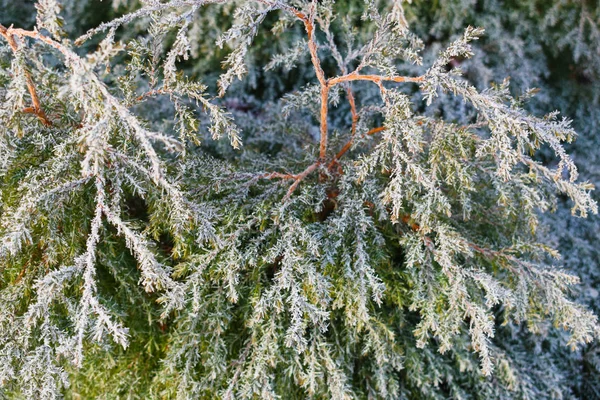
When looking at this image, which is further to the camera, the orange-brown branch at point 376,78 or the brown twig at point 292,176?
the brown twig at point 292,176

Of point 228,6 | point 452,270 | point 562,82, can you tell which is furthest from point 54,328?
point 562,82

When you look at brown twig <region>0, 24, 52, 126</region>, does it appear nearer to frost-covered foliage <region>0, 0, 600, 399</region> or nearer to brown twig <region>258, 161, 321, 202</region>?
frost-covered foliage <region>0, 0, 600, 399</region>

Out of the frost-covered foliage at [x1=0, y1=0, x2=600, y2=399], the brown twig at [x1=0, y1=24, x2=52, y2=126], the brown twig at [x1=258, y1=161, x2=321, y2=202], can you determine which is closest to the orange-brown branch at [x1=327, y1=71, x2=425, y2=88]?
the frost-covered foliage at [x1=0, y1=0, x2=600, y2=399]

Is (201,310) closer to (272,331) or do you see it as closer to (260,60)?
(272,331)

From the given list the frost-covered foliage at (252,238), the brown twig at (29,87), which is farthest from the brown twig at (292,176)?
the brown twig at (29,87)

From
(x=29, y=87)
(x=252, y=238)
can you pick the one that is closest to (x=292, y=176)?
(x=252, y=238)

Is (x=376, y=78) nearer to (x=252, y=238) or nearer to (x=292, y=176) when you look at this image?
(x=292, y=176)

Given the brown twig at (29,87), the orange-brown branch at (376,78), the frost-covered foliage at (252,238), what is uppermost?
the brown twig at (29,87)

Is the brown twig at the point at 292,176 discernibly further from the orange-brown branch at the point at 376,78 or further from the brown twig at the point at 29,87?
the brown twig at the point at 29,87
